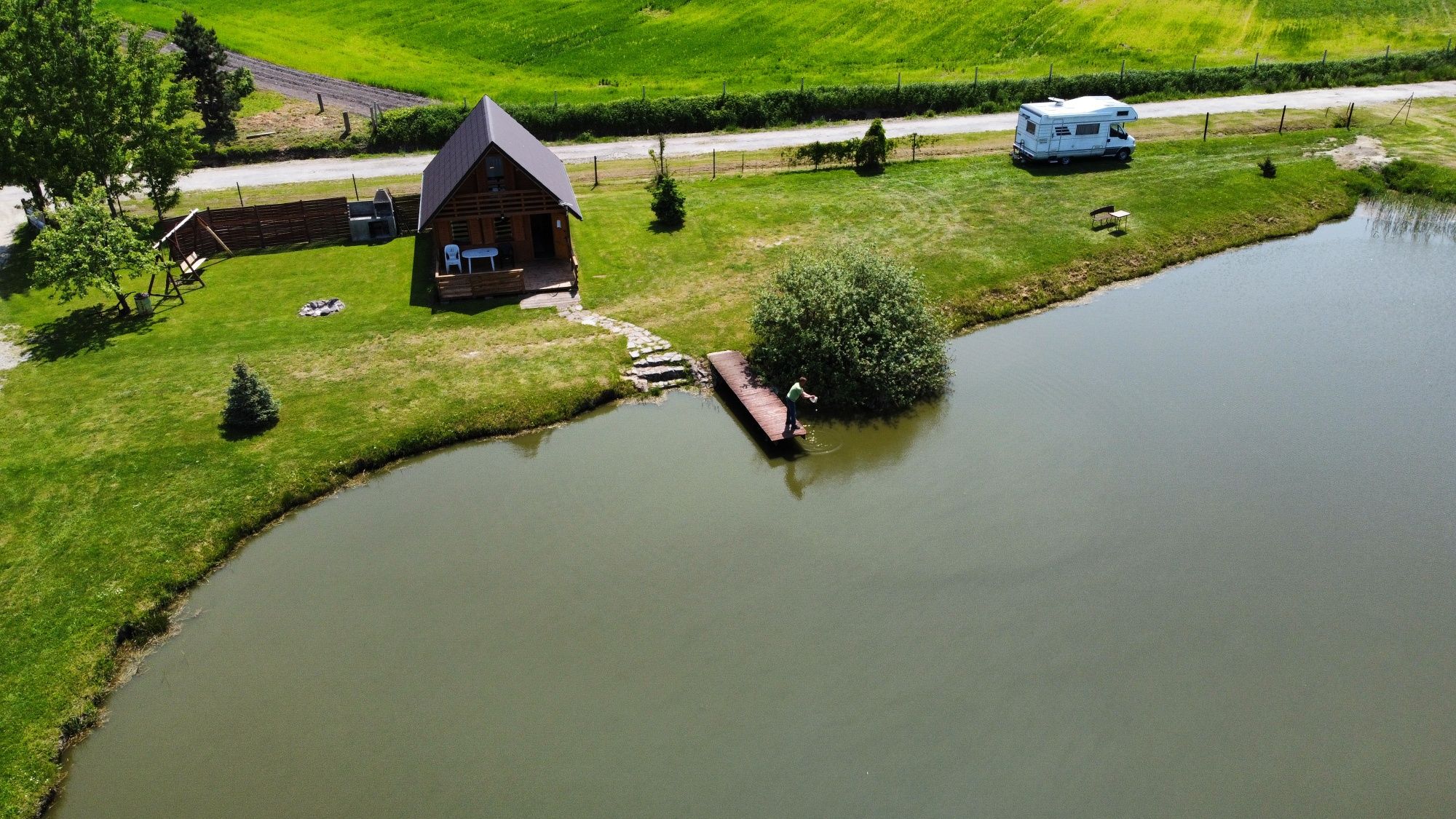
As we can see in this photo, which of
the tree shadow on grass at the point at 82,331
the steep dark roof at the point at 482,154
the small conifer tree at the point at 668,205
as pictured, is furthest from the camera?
the small conifer tree at the point at 668,205

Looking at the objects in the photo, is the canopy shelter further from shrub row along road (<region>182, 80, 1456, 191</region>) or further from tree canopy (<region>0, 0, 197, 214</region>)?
shrub row along road (<region>182, 80, 1456, 191</region>)

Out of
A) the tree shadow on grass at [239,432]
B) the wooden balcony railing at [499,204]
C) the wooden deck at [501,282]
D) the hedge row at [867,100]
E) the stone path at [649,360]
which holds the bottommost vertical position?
the tree shadow on grass at [239,432]

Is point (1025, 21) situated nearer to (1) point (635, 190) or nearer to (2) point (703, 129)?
(2) point (703, 129)

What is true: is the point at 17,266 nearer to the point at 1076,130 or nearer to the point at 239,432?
the point at 239,432

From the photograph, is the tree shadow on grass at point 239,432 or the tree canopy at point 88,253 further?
the tree canopy at point 88,253

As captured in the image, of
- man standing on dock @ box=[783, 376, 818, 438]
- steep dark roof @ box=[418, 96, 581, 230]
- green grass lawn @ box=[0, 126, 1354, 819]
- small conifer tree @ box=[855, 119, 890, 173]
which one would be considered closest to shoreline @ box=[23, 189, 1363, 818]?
green grass lawn @ box=[0, 126, 1354, 819]

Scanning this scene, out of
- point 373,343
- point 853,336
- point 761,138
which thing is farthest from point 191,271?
point 761,138

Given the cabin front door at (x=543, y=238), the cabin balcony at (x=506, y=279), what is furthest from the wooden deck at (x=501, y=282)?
the cabin front door at (x=543, y=238)

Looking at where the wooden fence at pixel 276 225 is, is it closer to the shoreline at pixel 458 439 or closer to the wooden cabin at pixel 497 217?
the wooden cabin at pixel 497 217
